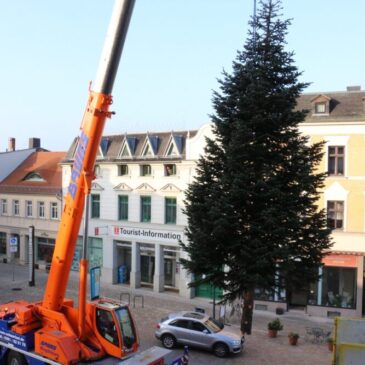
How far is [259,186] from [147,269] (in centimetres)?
1712

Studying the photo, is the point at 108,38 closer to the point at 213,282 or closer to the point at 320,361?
the point at 213,282

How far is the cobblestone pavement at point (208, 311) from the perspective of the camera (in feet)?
60.0

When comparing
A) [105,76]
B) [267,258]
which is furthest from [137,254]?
[105,76]

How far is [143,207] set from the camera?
104ft

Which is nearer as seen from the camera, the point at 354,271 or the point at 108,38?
the point at 108,38

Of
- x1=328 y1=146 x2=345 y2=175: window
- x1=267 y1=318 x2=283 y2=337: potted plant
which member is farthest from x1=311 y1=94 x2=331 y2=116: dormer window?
x1=267 y1=318 x2=283 y2=337: potted plant

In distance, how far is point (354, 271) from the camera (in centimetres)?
2567

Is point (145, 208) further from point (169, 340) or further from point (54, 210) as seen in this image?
point (169, 340)

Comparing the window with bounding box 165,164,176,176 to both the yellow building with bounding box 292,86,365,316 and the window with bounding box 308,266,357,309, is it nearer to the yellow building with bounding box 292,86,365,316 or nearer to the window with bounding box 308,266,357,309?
the yellow building with bounding box 292,86,365,316

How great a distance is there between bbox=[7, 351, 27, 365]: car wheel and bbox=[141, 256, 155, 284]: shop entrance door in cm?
1782

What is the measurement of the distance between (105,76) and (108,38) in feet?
3.29

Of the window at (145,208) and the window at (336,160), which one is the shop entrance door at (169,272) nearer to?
the window at (145,208)

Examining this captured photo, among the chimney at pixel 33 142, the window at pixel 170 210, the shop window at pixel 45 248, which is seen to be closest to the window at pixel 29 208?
the shop window at pixel 45 248

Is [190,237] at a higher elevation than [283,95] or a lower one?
lower
